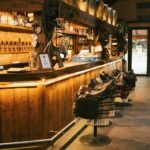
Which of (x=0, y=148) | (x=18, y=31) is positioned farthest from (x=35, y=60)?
(x=18, y=31)

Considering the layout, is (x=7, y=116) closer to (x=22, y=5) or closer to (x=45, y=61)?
(x=45, y=61)

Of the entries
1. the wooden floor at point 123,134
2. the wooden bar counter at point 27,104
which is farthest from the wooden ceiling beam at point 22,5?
the wooden floor at point 123,134

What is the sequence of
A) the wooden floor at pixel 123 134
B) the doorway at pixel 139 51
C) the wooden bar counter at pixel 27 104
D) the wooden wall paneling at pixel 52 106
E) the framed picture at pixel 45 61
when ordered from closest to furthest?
Answer: the wooden bar counter at pixel 27 104 → the framed picture at pixel 45 61 → the wooden wall paneling at pixel 52 106 → the wooden floor at pixel 123 134 → the doorway at pixel 139 51

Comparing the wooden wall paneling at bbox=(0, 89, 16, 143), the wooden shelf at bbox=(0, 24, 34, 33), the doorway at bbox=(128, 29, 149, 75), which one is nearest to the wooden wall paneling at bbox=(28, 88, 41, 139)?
the wooden wall paneling at bbox=(0, 89, 16, 143)

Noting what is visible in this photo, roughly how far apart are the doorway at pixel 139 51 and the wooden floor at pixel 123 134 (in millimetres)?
8072

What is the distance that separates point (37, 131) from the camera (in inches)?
170

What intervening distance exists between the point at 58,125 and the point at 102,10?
435 centimetres

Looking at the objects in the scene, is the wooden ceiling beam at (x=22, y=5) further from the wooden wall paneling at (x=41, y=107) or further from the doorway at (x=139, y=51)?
the doorway at (x=139, y=51)

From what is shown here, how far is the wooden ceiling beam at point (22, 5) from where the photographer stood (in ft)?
14.0

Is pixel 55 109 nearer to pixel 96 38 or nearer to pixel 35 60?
pixel 35 60

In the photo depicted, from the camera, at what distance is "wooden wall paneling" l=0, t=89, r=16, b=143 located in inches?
161

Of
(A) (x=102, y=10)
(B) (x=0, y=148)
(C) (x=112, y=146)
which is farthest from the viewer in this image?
(A) (x=102, y=10)

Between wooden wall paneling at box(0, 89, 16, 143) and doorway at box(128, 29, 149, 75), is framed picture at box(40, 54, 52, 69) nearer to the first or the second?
wooden wall paneling at box(0, 89, 16, 143)

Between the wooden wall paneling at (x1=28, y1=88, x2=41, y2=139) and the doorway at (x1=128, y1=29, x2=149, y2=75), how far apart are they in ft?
38.4
